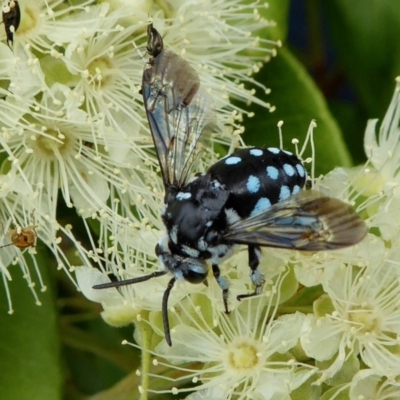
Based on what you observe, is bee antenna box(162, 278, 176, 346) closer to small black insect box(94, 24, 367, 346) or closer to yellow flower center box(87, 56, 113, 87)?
small black insect box(94, 24, 367, 346)

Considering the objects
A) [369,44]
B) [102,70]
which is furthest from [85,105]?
[369,44]

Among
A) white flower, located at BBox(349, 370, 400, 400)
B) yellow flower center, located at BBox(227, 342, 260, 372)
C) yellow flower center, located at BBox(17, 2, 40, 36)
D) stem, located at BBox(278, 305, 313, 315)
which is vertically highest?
yellow flower center, located at BBox(17, 2, 40, 36)

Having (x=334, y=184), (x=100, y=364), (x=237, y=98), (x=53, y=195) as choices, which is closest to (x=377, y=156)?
(x=334, y=184)

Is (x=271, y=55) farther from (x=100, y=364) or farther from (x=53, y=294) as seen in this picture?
(x=100, y=364)

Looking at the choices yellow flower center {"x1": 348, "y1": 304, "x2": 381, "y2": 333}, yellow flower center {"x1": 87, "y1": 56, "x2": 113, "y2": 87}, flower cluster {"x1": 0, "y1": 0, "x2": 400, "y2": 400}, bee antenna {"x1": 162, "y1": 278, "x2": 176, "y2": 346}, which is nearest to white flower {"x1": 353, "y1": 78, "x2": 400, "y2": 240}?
flower cluster {"x1": 0, "y1": 0, "x2": 400, "y2": 400}

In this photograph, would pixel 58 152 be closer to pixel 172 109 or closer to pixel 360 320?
pixel 172 109

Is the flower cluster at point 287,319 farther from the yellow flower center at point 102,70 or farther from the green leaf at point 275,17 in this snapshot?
the green leaf at point 275,17

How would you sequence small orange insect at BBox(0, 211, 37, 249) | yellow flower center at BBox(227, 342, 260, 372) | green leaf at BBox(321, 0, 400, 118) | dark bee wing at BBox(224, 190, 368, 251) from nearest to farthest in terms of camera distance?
dark bee wing at BBox(224, 190, 368, 251)
yellow flower center at BBox(227, 342, 260, 372)
small orange insect at BBox(0, 211, 37, 249)
green leaf at BBox(321, 0, 400, 118)

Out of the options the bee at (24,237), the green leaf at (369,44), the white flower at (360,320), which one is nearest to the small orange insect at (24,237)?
the bee at (24,237)
